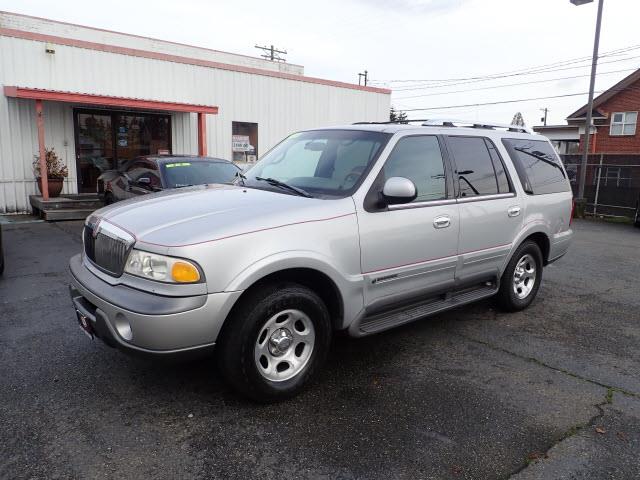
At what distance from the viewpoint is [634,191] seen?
592 inches

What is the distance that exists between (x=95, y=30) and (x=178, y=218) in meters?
29.5

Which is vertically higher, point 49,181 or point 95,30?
point 95,30

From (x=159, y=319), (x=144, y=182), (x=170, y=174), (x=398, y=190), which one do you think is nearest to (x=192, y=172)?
(x=170, y=174)

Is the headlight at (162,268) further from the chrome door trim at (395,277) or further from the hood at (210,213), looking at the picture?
the chrome door trim at (395,277)

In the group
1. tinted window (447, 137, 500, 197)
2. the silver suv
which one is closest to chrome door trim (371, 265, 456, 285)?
the silver suv

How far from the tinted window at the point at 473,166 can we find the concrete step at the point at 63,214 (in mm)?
9932

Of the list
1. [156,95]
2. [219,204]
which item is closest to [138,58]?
[156,95]

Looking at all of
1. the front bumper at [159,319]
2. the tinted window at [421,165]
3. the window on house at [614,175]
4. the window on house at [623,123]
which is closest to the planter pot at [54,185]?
the front bumper at [159,319]

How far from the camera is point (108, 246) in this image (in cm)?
324

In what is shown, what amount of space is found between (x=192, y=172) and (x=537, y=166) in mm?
5609

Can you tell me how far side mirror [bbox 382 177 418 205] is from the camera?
3.53m

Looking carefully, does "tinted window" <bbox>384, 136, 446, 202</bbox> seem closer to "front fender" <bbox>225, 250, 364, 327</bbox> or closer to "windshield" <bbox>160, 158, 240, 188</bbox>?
"front fender" <bbox>225, 250, 364, 327</bbox>

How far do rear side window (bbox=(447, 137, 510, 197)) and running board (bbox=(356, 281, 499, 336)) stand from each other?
913 millimetres

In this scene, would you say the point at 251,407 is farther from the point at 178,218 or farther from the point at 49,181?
the point at 49,181
